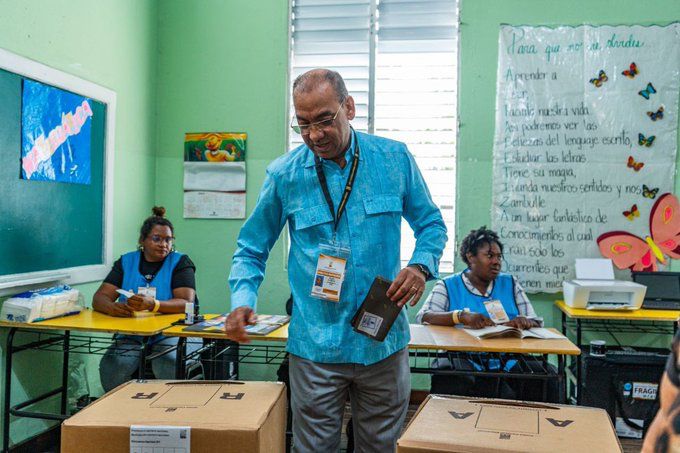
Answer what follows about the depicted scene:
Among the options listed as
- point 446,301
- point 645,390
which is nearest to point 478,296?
point 446,301

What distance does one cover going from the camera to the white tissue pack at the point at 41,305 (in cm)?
273

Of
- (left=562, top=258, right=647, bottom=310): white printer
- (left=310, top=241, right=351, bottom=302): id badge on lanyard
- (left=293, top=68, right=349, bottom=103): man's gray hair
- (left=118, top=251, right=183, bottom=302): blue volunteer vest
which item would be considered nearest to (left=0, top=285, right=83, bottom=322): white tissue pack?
(left=118, top=251, right=183, bottom=302): blue volunteer vest

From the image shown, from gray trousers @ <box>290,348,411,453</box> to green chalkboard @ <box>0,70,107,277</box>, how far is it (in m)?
2.01

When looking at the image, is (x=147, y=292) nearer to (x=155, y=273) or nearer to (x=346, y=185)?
(x=155, y=273)

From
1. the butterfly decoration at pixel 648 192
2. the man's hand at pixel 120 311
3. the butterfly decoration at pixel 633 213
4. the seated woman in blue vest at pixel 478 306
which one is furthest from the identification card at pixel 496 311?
the man's hand at pixel 120 311

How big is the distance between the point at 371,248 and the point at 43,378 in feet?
8.10

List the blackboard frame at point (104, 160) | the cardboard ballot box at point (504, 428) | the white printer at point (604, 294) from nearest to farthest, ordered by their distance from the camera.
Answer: the cardboard ballot box at point (504, 428) → the blackboard frame at point (104, 160) → the white printer at point (604, 294)

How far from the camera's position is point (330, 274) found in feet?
4.98

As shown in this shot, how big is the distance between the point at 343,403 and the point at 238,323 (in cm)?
39

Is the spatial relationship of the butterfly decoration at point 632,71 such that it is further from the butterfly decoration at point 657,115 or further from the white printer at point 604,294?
the white printer at point 604,294

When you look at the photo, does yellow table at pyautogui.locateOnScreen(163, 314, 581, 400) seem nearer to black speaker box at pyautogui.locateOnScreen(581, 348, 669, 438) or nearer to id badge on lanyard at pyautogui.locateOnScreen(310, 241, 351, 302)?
black speaker box at pyautogui.locateOnScreen(581, 348, 669, 438)

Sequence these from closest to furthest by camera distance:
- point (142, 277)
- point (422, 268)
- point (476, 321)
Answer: point (422, 268) → point (476, 321) → point (142, 277)

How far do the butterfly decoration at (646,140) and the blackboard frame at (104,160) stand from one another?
3.46 metres

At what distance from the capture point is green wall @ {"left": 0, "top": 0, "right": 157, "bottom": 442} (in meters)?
2.93
